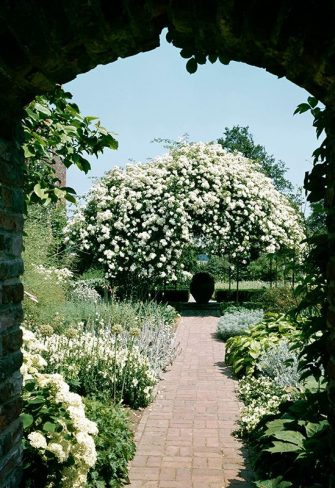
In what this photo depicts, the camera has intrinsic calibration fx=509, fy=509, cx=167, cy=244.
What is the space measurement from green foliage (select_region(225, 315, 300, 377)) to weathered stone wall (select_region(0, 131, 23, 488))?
459 cm

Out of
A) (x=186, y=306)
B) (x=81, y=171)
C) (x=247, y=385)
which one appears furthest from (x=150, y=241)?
(x=81, y=171)

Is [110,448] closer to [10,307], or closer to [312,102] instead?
[10,307]

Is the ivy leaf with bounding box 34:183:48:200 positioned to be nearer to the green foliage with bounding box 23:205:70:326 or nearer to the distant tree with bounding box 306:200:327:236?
the distant tree with bounding box 306:200:327:236

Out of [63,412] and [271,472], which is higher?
[63,412]

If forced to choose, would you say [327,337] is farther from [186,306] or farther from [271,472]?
[186,306]

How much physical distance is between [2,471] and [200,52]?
235 cm

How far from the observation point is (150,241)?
1434cm

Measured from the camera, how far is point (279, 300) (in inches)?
Result: 412

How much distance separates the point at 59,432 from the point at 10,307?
95 centimetres

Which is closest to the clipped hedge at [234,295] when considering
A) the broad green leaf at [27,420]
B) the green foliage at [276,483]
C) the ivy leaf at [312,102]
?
the green foliage at [276,483]

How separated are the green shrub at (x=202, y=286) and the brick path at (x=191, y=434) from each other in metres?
9.08

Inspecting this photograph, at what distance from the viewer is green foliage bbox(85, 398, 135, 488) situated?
3701mm

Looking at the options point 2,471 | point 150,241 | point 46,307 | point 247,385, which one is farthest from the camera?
point 150,241

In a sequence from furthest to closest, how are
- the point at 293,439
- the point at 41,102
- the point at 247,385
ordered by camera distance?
the point at 247,385 < the point at 41,102 < the point at 293,439
